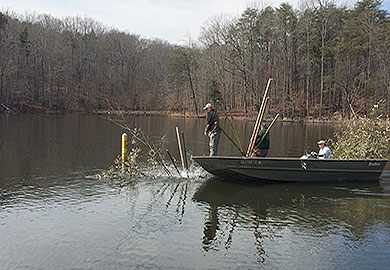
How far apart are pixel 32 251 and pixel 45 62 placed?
239 feet

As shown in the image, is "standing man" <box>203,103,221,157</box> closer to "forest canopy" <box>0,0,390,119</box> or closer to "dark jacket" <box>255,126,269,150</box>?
"dark jacket" <box>255,126,269,150</box>

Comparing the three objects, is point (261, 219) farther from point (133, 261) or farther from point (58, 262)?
point (58, 262)

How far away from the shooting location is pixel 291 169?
12242 millimetres

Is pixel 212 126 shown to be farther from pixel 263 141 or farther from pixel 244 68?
pixel 244 68

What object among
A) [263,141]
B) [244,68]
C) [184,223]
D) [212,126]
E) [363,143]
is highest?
[244,68]

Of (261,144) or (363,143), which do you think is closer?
(261,144)

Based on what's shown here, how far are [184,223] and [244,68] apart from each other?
1827 inches

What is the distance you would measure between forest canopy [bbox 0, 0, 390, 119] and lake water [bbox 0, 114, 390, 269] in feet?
104

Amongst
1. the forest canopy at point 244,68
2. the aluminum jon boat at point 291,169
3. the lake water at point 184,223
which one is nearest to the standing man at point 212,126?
the aluminum jon boat at point 291,169

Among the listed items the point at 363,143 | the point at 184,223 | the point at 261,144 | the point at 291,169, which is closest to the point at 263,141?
the point at 261,144

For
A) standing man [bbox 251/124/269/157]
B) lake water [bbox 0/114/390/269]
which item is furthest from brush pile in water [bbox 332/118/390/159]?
standing man [bbox 251/124/269/157]

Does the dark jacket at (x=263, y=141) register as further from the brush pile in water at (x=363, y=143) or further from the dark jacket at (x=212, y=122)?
the brush pile in water at (x=363, y=143)

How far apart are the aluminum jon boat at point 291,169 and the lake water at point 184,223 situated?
32 centimetres

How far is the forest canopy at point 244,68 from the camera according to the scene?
53.0 metres
